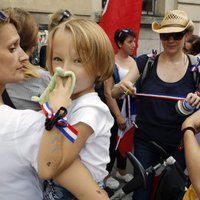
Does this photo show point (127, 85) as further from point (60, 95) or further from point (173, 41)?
point (60, 95)

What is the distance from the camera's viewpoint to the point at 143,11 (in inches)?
371

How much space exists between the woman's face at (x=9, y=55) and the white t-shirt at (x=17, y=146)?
12 cm

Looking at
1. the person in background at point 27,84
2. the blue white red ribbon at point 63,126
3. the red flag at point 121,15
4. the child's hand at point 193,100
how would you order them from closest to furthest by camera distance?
the blue white red ribbon at point 63,126 → the person in background at point 27,84 → the child's hand at point 193,100 → the red flag at point 121,15

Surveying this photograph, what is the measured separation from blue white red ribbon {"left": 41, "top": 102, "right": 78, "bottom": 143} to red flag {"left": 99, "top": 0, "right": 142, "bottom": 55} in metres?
3.15

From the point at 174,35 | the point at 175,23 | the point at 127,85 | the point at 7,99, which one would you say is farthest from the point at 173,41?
the point at 7,99

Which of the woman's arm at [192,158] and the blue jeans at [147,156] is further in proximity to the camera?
the blue jeans at [147,156]

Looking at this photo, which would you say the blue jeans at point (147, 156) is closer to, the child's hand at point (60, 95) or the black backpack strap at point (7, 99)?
the black backpack strap at point (7, 99)

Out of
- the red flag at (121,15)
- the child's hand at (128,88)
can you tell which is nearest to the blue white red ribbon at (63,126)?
the child's hand at (128,88)

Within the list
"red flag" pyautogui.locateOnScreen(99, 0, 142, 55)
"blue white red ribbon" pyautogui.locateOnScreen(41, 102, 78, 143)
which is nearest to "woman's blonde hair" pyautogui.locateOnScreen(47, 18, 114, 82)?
"blue white red ribbon" pyautogui.locateOnScreen(41, 102, 78, 143)

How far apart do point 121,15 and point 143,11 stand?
18.8 feet

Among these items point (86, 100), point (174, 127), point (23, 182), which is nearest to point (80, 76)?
point (86, 100)

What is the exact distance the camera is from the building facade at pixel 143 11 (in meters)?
7.09

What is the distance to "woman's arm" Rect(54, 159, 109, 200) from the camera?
1.04 meters

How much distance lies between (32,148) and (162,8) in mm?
8961
